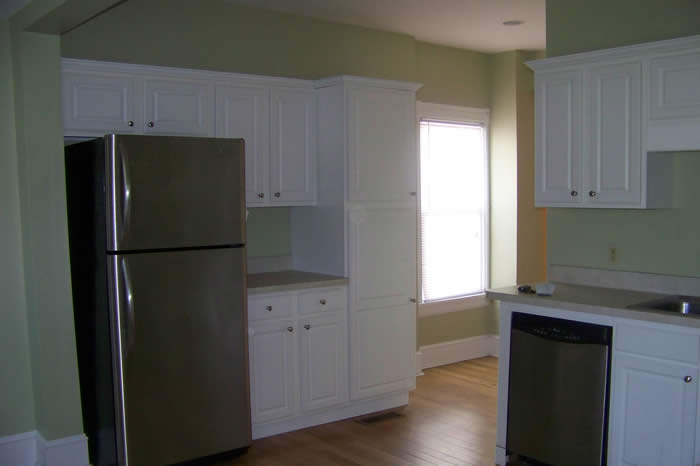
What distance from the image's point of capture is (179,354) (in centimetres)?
351

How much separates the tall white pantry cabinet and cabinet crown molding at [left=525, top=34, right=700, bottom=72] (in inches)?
45.5

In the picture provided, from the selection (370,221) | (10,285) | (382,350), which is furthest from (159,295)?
(382,350)

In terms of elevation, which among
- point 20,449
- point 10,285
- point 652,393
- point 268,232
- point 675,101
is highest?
point 675,101

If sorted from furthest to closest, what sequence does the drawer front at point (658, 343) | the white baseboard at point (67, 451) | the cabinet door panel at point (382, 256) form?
1. the cabinet door panel at point (382, 256)
2. the white baseboard at point (67, 451)
3. the drawer front at point (658, 343)

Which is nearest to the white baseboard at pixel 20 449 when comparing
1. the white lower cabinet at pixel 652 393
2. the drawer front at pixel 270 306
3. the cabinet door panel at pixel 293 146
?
the drawer front at pixel 270 306

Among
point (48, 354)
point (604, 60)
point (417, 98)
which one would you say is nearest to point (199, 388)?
point (48, 354)

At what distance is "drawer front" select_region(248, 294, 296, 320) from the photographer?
4013mm

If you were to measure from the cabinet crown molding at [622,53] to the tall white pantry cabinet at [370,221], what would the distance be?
1.16 meters

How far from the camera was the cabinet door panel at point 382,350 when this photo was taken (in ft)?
14.7

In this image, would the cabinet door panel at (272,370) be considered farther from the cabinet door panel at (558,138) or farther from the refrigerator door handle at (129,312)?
the cabinet door panel at (558,138)

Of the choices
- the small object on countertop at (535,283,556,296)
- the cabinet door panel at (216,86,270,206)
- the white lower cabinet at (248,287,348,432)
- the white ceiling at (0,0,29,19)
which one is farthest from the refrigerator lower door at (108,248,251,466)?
the small object on countertop at (535,283,556,296)

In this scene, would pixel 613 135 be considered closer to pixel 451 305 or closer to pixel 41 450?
pixel 451 305

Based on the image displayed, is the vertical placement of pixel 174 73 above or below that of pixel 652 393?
above

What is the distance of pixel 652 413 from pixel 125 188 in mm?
2733
